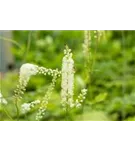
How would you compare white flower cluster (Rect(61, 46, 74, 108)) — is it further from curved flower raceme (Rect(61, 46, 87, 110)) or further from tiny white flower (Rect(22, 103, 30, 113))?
tiny white flower (Rect(22, 103, 30, 113))

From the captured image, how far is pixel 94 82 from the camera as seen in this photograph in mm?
2342

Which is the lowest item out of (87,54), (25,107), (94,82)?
(25,107)

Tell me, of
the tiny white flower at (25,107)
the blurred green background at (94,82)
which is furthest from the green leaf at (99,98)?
the tiny white flower at (25,107)

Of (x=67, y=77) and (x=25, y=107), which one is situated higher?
(x=67, y=77)

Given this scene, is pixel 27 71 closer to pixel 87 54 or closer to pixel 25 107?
pixel 25 107

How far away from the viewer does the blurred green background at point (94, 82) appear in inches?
87.6

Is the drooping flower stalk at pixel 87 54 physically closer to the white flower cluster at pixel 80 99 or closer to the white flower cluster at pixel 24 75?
the white flower cluster at pixel 80 99

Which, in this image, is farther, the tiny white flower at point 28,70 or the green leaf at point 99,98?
the green leaf at point 99,98

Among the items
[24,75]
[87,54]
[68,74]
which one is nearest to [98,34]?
[87,54]

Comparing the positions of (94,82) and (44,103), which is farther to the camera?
(94,82)

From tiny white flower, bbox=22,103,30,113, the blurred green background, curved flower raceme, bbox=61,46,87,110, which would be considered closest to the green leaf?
the blurred green background

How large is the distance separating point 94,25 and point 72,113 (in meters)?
0.34
